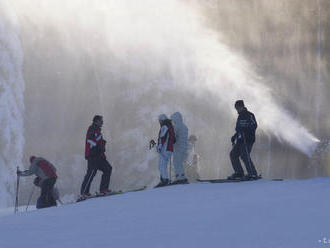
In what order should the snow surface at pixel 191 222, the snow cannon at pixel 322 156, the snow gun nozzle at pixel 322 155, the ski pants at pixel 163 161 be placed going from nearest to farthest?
the snow surface at pixel 191 222, the ski pants at pixel 163 161, the snow cannon at pixel 322 156, the snow gun nozzle at pixel 322 155

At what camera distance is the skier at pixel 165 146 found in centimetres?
1247

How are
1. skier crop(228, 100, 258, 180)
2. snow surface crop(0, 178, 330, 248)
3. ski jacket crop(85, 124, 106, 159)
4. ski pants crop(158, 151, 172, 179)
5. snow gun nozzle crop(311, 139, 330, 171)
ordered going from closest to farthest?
snow surface crop(0, 178, 330, 248), skier crop(228, 100, 258, 180), ski jacket crop(85, 124, 106, 159), ski pants crop(158, 151, 172, 179), snow gun nozzle crop(311, 139, 330, 171)

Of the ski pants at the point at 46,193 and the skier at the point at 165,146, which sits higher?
the skier at the point at 165,146

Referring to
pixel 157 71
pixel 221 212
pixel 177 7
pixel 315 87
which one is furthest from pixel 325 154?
pixel 221 212

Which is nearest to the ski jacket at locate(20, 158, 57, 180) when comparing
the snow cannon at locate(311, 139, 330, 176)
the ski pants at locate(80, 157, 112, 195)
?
the ski pants at locate(80, 157, 112, 195)

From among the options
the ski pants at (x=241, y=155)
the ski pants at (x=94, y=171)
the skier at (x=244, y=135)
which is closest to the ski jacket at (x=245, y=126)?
the skier at (x=244, y=135)

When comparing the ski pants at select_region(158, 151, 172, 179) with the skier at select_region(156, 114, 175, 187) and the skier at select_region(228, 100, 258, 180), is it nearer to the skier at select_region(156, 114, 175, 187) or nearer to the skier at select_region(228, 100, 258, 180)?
the skier at select_region(156, 114, 175, 187)

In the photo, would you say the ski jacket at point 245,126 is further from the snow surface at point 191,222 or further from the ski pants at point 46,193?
the ski pants at point 46,193

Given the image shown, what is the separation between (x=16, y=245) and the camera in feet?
20.0

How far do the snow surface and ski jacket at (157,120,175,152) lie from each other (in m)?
2.99

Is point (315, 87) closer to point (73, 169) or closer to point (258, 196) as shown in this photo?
point (73, 169)

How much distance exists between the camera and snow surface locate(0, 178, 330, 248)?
5852 mm

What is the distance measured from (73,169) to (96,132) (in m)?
43.4

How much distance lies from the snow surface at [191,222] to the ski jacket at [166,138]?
2.99m
